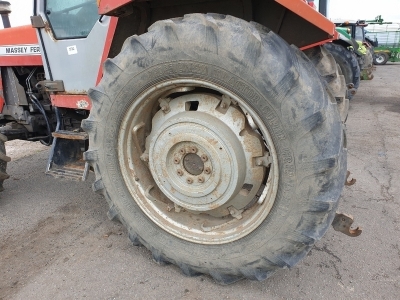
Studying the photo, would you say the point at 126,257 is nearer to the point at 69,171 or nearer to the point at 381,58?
the point at 69,171

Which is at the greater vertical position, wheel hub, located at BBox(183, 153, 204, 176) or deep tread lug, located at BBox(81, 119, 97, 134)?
deep tread lug, located at BBox(81, 119, 97, 134)

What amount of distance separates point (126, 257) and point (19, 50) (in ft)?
7.34

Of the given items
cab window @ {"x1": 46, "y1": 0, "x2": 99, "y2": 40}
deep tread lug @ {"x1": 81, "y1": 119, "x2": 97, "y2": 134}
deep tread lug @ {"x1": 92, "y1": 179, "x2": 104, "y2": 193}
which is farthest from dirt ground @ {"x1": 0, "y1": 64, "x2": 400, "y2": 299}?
cab window @ {"x1": 46, "y1": 0, "x2": 99, "y2": 40}

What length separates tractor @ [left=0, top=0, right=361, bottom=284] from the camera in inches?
61.7

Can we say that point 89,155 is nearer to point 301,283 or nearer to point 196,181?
point 196,181

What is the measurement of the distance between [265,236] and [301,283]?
526mm

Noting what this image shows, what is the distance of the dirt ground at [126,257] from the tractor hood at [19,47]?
1321mm

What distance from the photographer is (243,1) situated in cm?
206

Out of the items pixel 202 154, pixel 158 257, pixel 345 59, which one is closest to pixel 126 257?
pixel 158 257

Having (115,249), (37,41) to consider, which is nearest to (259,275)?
(115,249)

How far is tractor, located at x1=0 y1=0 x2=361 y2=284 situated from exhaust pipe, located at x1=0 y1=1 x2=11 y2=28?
130 cm

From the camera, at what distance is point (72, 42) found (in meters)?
2.67

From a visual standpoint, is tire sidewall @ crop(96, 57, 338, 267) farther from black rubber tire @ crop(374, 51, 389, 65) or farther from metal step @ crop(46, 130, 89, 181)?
black rubber tire @ crop(374, 51, 389, 65)

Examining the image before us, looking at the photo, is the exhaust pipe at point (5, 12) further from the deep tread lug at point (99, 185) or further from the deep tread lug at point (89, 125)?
the deep tread lug at point (99, 185)
